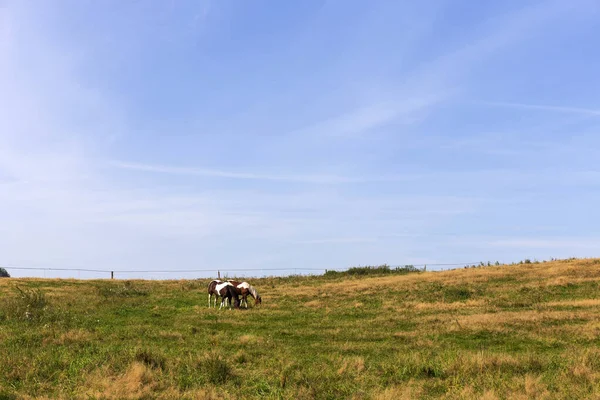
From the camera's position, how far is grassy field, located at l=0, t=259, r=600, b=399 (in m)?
9.47

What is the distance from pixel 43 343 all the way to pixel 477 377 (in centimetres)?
1166

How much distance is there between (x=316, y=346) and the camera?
14.8m

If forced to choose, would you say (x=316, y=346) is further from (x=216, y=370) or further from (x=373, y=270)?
(x=373, y=270)

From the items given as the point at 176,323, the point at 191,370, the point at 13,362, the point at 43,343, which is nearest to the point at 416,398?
the point at 191,370

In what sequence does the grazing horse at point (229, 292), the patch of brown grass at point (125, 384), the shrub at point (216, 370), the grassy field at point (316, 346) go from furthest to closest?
the grazing horse at point (229, 292)
the shrub at point (216, 370)
the grassy field at point (316, 346)
the patch of brown grass at point (125, 384)

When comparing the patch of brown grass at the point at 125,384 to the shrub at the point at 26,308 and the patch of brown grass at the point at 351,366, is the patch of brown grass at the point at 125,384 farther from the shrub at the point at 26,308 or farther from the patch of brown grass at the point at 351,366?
the shrub at the point at 26,308

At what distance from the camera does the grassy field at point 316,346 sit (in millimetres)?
9469

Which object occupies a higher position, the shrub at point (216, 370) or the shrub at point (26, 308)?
the shrub at point (26, 308)

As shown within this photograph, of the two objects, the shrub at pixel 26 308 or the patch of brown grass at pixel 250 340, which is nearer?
the patch of brown grass at pixel 250 340

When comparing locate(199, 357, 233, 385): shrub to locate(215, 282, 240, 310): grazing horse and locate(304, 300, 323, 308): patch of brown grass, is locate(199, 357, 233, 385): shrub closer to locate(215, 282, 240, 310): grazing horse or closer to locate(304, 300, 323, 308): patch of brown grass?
locate(304, 300, 323, 308): patch of brown grass

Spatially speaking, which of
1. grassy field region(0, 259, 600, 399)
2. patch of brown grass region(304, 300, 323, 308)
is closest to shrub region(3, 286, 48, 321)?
grassy field region(0, 259, 600, 399)

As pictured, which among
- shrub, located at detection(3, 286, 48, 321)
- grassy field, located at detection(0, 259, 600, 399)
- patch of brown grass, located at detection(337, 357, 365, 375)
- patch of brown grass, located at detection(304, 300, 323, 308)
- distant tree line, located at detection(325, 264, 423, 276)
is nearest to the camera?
grassy field, located at detection(0, 259, 600, 399)

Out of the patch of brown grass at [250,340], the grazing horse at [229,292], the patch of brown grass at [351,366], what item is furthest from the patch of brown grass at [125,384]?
the grazing horse at [229,292]

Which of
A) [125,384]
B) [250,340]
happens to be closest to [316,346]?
[250,340]
